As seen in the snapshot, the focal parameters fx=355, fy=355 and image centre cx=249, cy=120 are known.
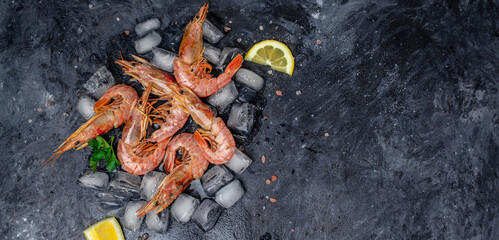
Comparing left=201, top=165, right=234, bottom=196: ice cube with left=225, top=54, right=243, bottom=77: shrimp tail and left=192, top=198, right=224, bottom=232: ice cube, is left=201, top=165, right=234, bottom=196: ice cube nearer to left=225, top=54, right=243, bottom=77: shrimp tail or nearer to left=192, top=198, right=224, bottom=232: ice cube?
left=192, top=198, right=224, bottom=232: ice cube

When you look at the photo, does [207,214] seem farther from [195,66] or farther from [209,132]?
[195,66]

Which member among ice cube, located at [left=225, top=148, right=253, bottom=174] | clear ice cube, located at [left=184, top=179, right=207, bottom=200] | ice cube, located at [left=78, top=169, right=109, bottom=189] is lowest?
clear ice cube, located at [left=184, top=179, right=207, bottom=200]

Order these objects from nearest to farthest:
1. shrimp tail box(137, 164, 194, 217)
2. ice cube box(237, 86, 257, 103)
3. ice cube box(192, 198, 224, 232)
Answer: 1. shrimp tail box(137, 164, 194, 217)
2. ice cube box(192, 198, 224, 232)
3. ice cube box(237, 86, 257, 103)

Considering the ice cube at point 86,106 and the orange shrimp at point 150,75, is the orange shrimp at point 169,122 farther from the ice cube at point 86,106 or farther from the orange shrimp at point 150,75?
the ice cube at point 86,106

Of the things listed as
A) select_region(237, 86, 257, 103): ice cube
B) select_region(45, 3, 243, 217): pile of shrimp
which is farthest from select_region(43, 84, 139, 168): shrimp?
select_region(237, 86, 257, 103): ice cube

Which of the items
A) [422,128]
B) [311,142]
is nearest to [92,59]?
[311,142]

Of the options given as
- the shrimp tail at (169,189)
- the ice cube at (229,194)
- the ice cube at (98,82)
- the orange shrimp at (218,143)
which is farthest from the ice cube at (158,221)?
the ice cube at (98,82)

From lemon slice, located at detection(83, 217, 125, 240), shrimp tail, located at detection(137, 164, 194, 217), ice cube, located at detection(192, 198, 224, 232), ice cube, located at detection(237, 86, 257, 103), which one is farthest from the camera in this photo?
ice cube, located at detection(237, 86, 257, 103)
